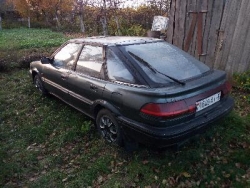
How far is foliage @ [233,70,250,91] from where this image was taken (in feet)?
17.4

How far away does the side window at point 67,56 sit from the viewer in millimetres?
4359

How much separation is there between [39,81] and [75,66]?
196 centimetres

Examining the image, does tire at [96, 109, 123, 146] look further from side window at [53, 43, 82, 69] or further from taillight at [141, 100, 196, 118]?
side window at [53, 43, 82, 69]

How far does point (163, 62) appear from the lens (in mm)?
3367

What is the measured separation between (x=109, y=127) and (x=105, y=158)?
18.5 inches

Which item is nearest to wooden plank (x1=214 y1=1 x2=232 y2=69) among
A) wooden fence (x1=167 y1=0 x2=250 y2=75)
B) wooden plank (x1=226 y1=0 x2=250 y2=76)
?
wooden fence (x1=167 y1=0 x2=250 y2=75)

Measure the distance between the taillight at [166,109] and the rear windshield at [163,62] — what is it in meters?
0.40

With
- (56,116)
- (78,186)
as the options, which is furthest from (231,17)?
(78,186)

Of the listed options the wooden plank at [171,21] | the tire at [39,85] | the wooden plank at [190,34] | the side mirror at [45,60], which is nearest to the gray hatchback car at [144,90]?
the side mirror at [45,60]

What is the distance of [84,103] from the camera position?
158 inches

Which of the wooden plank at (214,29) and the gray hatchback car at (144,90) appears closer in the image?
the gray hatchback car at (144,90)

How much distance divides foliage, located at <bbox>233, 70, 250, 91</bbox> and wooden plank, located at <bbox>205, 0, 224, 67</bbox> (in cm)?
79

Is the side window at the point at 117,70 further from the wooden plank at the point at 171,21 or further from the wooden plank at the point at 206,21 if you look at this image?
the wooden plank at the point at 171,21

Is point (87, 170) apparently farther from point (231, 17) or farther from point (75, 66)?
point (231, 17)
